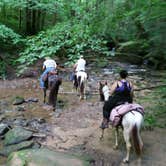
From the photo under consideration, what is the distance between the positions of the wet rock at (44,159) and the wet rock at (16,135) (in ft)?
4.87

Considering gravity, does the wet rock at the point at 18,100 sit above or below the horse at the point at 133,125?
below

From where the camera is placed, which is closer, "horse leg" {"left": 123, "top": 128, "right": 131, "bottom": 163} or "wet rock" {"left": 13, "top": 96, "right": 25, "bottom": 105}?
"horse leg" {"left": 123, "top": 128, "right": 131, "bottom": 163}

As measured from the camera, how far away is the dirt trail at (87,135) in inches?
Result: 296

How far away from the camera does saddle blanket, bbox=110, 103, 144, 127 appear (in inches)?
277

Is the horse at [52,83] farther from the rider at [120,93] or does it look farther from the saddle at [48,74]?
the rider at [120,93]

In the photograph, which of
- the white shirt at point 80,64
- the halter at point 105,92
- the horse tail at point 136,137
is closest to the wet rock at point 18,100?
the white shirt at point 80,64

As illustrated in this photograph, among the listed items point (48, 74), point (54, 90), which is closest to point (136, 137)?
point (54, 90)

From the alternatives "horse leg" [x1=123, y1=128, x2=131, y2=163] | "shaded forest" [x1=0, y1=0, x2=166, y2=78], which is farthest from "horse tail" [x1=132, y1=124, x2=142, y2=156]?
"shaded forest" [x1=0, y1=0, x2=166, y2=78]

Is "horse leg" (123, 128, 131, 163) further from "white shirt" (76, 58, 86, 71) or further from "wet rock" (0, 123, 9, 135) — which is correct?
"white shirt" (76, 58, 86, 71)

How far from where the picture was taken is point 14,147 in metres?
7.86

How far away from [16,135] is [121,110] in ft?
9.61

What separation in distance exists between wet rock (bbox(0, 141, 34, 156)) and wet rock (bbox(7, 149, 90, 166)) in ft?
3.06

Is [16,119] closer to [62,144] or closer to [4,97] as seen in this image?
[62,144]

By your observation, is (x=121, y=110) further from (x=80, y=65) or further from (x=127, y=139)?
(x=80, y=65)
